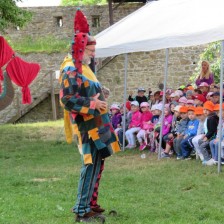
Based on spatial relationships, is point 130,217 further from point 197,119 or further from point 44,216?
point 197,119

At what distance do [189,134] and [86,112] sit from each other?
15.8ft

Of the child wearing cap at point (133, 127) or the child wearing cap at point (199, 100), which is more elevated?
the child wearing cap at point (199, 100)

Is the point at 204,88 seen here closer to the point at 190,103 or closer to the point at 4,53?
the point at 190,103

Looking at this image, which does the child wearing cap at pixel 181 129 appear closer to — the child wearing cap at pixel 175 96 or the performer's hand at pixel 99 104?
the child wearing cap at pixel 175 96

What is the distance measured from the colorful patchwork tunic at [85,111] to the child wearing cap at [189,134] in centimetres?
451

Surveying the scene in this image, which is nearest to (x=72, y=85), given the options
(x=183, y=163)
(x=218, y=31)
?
(x=218, y=31)

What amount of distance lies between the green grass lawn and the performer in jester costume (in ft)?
1.47

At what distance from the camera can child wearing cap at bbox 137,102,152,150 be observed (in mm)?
12212

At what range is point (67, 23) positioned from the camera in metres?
25.7

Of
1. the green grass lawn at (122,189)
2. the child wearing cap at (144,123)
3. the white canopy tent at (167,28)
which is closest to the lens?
the green grass lawn at (122,189)

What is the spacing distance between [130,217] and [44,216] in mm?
896

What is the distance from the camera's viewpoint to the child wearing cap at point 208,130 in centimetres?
962

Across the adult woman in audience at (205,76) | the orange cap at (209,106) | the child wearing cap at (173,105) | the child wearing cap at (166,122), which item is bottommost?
the child wearing cap at (166,122)

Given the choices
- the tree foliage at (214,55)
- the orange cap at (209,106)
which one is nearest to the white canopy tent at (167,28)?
the orange cap at (209,106)
